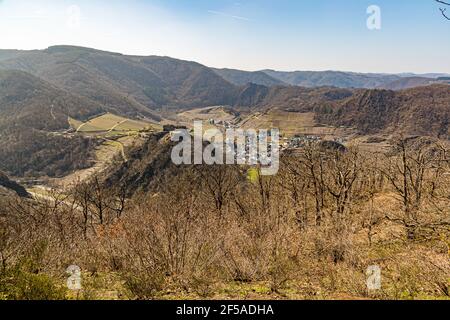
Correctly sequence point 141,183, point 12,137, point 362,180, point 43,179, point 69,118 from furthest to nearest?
1. point 69,118
2. point 12,137
3. point 43,179
4. point 141,183
5. point 362,180

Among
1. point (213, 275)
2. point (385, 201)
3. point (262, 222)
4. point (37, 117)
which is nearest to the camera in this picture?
point (213, 275)

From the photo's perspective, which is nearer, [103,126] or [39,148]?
[39,148]

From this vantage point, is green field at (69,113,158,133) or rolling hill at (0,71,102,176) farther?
green field at (69,113,158,133)

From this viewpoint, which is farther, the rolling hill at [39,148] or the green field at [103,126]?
the green field at [103,126]

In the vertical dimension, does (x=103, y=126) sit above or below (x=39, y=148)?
above

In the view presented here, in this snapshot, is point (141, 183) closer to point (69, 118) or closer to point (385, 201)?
point (385, 201)

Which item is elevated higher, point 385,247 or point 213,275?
point 213,275

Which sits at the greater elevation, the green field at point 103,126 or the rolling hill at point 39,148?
the green field at point 103,126

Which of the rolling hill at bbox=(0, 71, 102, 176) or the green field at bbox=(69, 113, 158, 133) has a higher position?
the green field at bbox=(69, 113, 158, 133)
